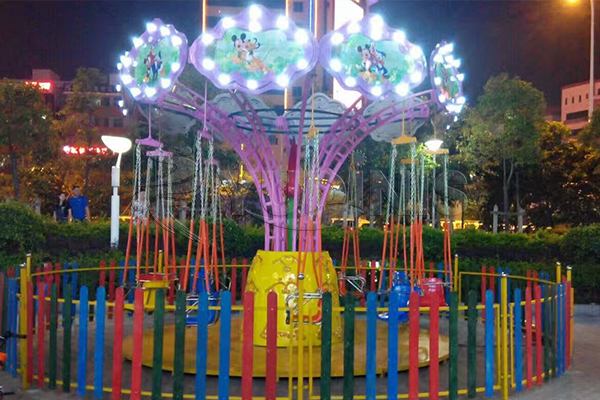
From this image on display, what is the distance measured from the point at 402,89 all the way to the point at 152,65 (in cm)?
289

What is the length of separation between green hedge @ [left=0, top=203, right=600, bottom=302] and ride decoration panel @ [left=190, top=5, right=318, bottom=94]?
7377 millimetres

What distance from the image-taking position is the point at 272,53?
6.86 m

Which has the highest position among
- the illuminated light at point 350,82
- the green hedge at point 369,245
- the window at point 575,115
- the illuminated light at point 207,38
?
the window at point 575,115

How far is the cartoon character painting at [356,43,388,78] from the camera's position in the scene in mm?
7223

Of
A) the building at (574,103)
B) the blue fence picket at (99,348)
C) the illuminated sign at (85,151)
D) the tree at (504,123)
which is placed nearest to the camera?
the blue fence picket at (99,348)

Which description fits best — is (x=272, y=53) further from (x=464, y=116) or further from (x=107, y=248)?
(x=464, y=116)

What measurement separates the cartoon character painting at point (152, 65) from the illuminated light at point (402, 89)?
8.82ft

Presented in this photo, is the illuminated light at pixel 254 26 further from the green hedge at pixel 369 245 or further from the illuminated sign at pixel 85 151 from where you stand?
the illuminated sign at pixel 85 151

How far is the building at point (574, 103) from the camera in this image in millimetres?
75938

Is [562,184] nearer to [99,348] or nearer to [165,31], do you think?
[165,31]

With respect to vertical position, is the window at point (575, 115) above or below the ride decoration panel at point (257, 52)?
above

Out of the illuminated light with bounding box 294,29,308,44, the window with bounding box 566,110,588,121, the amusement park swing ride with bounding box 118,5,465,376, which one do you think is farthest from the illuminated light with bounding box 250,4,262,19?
the window with bounding box 566,110,588,121

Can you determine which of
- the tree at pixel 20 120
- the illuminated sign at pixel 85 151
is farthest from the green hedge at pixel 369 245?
the illuminated sign at pixel 85 151

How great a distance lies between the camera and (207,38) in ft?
22.8
